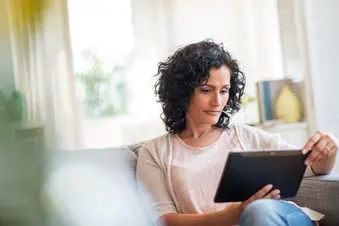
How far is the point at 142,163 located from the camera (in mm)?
1117

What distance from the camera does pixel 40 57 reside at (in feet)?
1.43

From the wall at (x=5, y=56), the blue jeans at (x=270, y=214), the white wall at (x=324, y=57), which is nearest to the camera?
the wall at (x=5, y=56)

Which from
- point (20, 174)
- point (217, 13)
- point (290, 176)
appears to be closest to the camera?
point (20, 174)

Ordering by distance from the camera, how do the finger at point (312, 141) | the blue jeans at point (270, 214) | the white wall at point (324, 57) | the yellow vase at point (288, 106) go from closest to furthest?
the blue jeans at point (270, 214) → the finger at point (312, 141) → the white wall at point (324, 57) → the yellow vase at point (288, 106)

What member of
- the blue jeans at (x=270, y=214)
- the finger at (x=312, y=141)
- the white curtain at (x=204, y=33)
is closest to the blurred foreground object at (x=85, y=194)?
the blue jeans at (x=270, y=214)

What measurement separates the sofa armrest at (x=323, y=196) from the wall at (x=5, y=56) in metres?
0.83

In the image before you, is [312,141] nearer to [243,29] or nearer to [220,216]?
[220,216]

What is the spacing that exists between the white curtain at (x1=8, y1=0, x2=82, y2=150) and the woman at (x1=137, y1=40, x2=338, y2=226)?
610mm

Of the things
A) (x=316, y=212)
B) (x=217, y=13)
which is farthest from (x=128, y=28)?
(x=316, y=212)

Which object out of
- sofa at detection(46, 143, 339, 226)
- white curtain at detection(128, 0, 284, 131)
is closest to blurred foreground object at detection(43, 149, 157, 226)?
sofa at detection(46, 143, 339, 226)

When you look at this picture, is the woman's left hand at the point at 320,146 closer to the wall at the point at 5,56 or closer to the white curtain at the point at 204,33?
the wall at the point at 5,56

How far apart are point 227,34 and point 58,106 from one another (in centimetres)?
167

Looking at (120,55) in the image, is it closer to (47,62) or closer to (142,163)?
(142,163)

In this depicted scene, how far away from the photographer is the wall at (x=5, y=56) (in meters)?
0.36
